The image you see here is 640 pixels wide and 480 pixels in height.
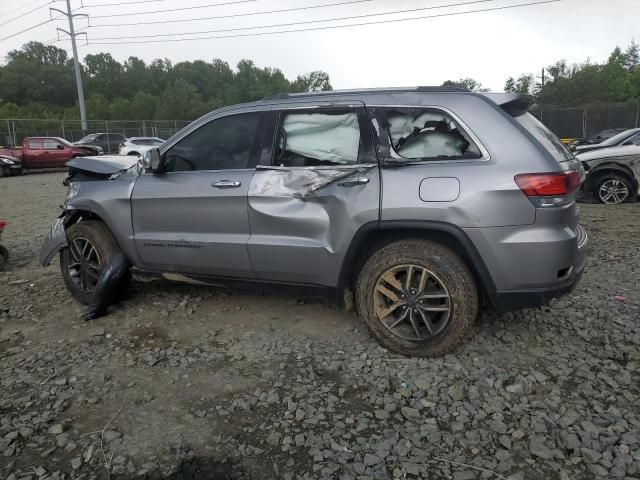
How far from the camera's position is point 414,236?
3.32 m

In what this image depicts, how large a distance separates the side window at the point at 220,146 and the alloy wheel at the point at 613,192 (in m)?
7.71

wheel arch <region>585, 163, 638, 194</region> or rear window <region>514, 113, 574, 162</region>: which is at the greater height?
rear window <region>514, 113, 574, 162</region>

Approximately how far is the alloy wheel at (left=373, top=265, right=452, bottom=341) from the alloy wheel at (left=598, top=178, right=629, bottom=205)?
7.29m

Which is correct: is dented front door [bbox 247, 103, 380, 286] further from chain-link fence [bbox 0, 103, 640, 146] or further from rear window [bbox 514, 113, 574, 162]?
chain-link fence [bbox 0, 103, 640, 146]

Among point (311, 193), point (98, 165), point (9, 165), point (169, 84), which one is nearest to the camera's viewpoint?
point (311, 193)

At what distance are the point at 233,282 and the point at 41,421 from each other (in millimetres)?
1599

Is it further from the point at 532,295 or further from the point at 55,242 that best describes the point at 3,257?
the point at 532,295

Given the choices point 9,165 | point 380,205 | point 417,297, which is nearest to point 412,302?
point 417,297

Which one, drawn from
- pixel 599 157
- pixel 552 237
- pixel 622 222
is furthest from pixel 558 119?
pixel 552 237

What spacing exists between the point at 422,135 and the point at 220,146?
63.6 inches

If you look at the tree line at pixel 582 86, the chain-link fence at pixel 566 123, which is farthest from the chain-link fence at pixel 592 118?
the tree line at pixel 582 86

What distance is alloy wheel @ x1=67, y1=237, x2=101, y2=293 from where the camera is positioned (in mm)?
4387

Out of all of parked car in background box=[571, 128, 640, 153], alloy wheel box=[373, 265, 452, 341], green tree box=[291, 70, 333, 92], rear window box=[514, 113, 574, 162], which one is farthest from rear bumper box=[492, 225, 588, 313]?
green tree box=[291, 70, 333, 92]

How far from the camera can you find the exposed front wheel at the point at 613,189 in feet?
28.9
